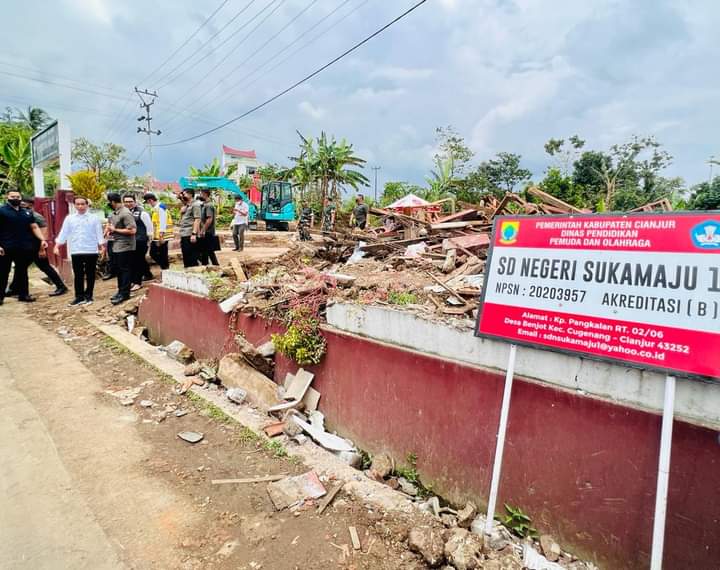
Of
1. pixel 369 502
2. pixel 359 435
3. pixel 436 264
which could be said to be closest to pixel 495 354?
pixel 369 502

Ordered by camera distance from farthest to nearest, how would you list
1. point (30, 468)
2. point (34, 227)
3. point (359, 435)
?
point (34, 227)
point (359, 435)
point (30, 468)

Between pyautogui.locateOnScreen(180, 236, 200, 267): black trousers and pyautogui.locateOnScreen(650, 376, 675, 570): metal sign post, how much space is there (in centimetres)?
695

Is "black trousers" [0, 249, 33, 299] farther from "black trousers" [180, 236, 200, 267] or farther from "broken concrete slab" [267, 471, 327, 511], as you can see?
"broken concrete slab" [267, 471, 327, 511]

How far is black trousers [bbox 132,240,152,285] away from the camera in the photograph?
24.9 ft

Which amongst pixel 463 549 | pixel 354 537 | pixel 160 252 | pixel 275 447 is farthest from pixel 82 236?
pixel 463 549

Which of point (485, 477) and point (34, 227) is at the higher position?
point (34, 227)

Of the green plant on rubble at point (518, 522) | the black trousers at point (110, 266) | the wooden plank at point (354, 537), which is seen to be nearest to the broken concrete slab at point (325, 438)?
the wooden plank at point (354, 537)

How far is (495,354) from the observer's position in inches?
104

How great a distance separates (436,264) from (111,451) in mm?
3643

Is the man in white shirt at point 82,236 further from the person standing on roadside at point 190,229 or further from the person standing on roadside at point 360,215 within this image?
the person standing on roadside at point 360,215

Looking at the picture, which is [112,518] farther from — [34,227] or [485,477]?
[34,227]

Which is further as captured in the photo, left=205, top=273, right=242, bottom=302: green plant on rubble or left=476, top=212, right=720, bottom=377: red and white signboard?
left=205, top=273, right=242, bottom=302: green plant on rubble

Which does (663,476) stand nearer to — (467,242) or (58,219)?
(467,242)

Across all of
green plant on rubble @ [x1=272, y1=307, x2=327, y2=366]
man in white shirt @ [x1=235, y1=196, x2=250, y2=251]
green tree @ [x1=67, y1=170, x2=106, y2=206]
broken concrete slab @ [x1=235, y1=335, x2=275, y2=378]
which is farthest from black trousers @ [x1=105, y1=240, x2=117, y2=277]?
green tree @ [x1=67, y1=170, x2=106, y2=206]
